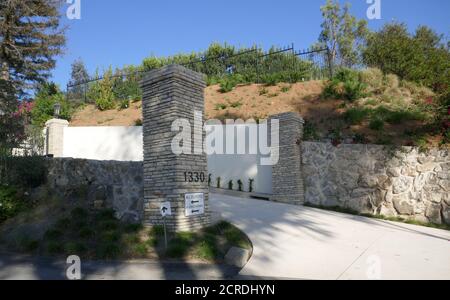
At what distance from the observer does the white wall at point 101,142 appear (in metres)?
18.1

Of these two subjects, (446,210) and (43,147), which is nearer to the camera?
(446,210)

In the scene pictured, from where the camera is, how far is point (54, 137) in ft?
56.8

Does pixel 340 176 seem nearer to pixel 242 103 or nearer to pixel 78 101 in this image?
pixel 242 103

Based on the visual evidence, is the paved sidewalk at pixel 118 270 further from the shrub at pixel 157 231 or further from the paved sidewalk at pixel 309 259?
the shrub at pixel 157 231

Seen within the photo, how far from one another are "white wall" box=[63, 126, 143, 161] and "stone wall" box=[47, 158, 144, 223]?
6.68 metres

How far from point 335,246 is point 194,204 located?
3206 mm

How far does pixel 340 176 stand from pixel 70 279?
9.71 m

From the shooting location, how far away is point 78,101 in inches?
1032

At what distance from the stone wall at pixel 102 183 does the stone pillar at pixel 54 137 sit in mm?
6424

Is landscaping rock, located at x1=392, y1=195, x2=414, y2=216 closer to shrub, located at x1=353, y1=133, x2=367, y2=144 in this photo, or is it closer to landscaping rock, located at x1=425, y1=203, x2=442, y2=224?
landscaping rock, located at x1=425, y1=203, x2=442, y2=224

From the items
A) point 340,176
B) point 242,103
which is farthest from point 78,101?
point 340,176

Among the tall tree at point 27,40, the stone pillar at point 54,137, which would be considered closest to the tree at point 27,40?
the tall tree at point 27,40

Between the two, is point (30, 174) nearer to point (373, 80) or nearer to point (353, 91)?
point (353, 91)

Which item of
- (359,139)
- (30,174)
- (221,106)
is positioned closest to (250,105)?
(221,106)
